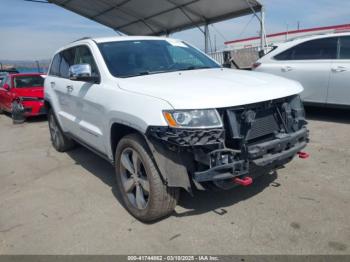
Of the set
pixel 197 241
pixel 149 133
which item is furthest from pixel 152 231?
pixel 149 133

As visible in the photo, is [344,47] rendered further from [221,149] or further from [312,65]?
[221,149]

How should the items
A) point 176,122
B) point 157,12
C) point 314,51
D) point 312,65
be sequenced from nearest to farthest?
point 176,122
point 312,65
point 314,51
point 157,12

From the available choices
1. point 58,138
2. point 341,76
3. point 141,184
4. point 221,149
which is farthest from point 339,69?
point 58,138

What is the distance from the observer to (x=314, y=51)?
677cm

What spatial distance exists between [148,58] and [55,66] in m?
2.54

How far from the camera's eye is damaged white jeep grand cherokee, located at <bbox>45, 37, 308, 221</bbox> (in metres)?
2.70

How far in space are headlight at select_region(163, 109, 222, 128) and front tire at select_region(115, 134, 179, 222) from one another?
47 cm

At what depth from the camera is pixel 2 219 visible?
361cm

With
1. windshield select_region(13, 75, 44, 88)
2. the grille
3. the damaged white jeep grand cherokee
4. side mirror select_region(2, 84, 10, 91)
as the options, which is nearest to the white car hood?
the damaged white jeep grand cherokee

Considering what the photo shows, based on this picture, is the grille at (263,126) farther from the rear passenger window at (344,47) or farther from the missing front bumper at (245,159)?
the rear passenger window at (344,47)

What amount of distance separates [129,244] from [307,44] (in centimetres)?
585

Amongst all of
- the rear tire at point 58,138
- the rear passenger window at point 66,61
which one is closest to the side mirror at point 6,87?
the rear tire at point 58,138

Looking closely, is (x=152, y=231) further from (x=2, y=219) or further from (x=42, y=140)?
(x=42, y=140)

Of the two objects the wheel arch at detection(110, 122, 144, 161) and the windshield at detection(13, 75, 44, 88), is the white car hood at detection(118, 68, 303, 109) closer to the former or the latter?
the wheel arch at detection(110, 122, 144, 161)
